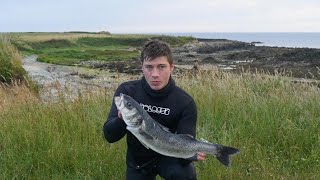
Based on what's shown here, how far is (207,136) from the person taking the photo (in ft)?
19.4

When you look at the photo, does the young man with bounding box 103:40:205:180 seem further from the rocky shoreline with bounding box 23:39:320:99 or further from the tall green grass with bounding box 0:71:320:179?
the rocky shoreline with bounding box 23:39:320:99

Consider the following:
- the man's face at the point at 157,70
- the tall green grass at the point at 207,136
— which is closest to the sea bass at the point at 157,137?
the man's face at the point at 157,70

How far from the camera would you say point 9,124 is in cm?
597

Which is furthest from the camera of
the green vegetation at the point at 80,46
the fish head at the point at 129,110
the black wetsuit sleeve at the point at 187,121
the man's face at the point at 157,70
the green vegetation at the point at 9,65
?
the green vegetation at the point at 80,46

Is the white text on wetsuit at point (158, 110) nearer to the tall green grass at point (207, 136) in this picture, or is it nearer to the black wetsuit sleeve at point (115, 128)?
the black wetsuit sleeve at point (115, 128)

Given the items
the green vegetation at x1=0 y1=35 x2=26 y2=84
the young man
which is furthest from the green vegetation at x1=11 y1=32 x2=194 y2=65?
the young man

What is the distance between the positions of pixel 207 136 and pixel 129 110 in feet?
10.2

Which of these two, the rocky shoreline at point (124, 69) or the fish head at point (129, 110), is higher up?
the fish head at point (129, 110)

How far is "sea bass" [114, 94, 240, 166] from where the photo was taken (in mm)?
3012

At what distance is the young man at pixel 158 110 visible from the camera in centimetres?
355

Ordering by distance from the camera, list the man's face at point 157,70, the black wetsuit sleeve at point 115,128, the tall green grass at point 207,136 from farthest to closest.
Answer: the tall green grass at point 207,136
the man's face at point 157,70
the black wetsuit sleeve at point 115,128

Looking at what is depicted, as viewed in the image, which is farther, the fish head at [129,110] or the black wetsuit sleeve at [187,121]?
the black wetsuit sleeve at [187,121]

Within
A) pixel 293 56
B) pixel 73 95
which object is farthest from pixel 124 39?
pixel 73 95

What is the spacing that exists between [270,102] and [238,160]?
222 cm
